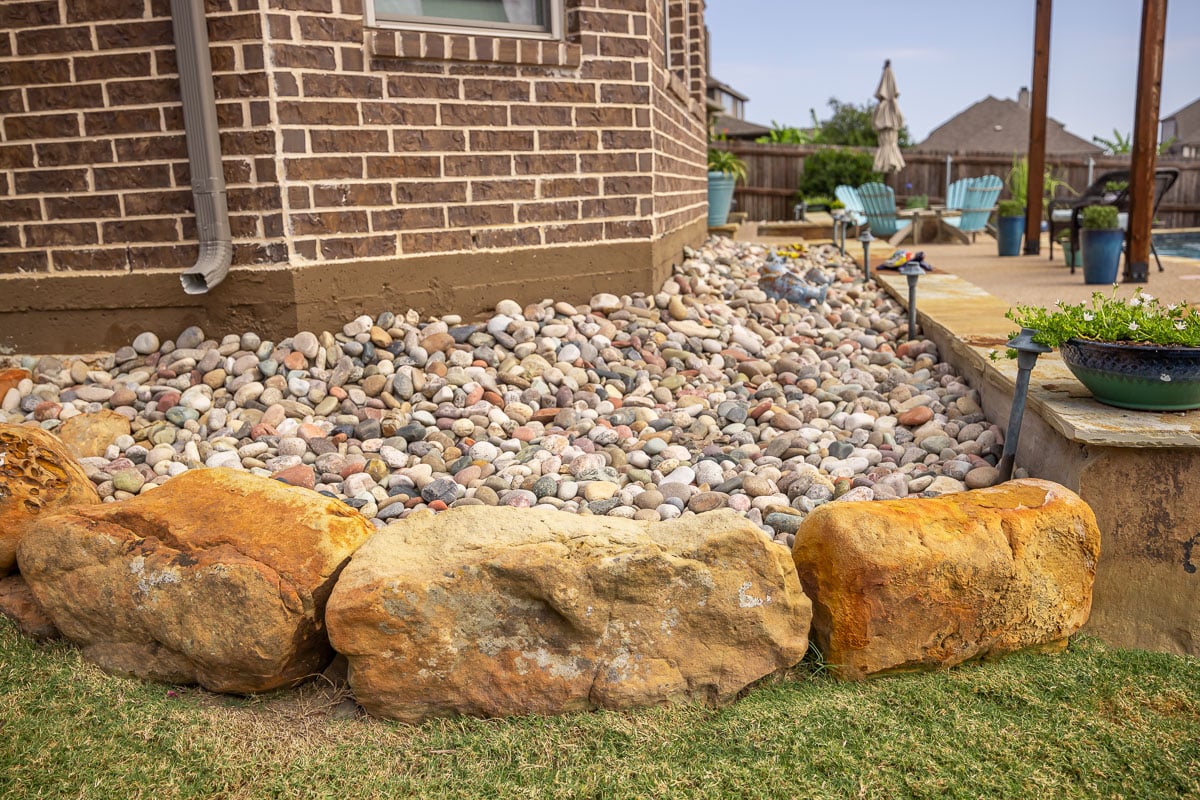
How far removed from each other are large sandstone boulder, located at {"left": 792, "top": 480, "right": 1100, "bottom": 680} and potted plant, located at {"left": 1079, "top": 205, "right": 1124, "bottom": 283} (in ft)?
15.5

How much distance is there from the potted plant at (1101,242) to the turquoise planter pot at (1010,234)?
289 centimetres

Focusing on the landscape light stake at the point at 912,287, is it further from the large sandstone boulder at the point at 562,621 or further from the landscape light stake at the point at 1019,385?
the large sandstone boulder at the point at 562,621

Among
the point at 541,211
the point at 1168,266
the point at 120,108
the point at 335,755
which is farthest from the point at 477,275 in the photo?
the point at 1168,266

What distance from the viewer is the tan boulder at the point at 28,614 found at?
2375 millimetres

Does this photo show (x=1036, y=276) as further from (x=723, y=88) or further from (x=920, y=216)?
(x=723, y=88)

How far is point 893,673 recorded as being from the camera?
227 cm

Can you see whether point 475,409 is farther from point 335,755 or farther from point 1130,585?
A: point 1130,585

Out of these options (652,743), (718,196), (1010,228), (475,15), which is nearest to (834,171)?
(718,196)

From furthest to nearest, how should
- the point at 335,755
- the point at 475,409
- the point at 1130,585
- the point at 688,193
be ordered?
the point at 688,193, the point at 475,409, the point at 1130,585, the point at 335,755

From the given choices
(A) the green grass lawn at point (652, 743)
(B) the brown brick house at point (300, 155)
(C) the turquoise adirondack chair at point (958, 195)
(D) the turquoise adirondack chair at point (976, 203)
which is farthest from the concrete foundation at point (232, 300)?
(C) the turquoise adirondack chair at point (958, 195)

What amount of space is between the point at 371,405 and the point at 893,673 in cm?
237

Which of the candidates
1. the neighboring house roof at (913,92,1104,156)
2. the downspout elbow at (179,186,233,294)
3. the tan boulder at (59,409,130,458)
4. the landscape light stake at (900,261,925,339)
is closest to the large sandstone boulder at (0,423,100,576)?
the tan boulder at (59,409,130,458)

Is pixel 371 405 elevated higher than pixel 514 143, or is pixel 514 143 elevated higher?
pixel 514 143

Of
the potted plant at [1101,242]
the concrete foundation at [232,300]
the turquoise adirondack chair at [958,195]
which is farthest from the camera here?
the turquoise adirondack chair at [958,195]
